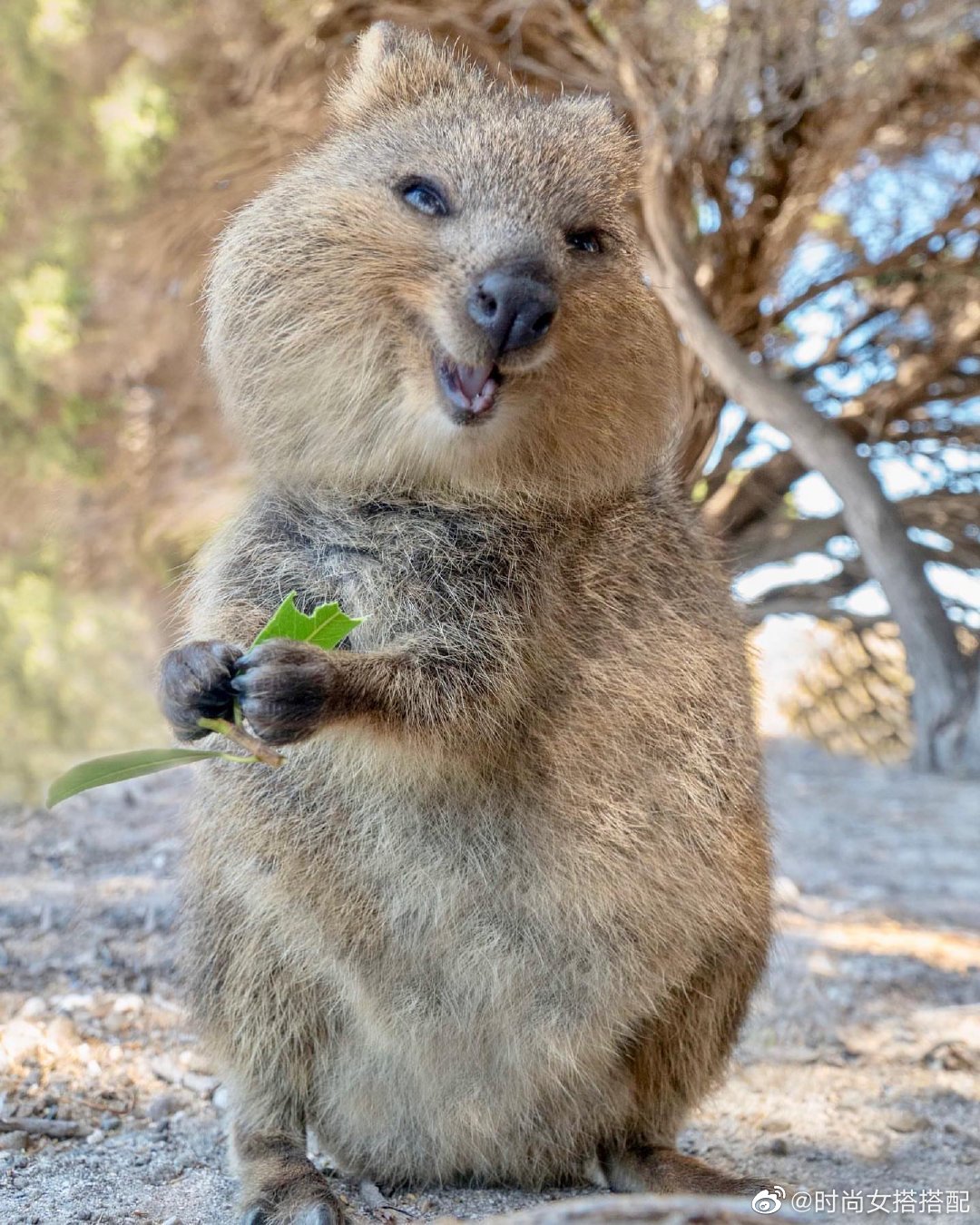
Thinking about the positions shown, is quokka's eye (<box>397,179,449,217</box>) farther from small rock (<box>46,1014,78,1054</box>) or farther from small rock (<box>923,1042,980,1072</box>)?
small rock (<box>923,1042,980,1072</box>)

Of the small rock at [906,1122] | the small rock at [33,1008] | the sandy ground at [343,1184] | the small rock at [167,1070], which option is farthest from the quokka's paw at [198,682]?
the small rock at [906,1122]

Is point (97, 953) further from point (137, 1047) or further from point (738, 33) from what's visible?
point (738, 33)

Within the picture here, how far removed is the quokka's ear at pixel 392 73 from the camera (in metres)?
3.06

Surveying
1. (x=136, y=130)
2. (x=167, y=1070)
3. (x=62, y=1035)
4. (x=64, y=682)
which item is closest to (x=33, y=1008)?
(x=62, y=1035)

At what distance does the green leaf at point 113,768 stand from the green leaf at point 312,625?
0.26 metres

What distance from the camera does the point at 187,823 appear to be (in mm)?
3062

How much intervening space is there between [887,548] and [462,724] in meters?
7.43

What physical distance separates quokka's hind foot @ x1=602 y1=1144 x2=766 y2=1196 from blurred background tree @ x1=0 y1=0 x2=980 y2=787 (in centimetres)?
458

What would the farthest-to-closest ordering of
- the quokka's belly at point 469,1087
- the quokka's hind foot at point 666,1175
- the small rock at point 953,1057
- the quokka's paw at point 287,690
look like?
the small rock at point 953,1057 < the quokka's hind foot at point 666,1175 < the quokka's belly at point 469,1087 < the quokka's paw at point 287,690

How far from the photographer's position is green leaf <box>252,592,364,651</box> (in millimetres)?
2393

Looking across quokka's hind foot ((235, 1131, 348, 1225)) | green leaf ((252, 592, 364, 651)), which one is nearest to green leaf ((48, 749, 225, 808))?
green leaf ((252, 592, 364, 651))

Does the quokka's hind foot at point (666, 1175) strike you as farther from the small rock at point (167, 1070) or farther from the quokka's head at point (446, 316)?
Answer: the quokka's head at point (446, 316)

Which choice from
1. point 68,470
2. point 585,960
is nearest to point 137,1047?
point 585,960

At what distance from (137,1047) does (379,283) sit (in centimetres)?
224
